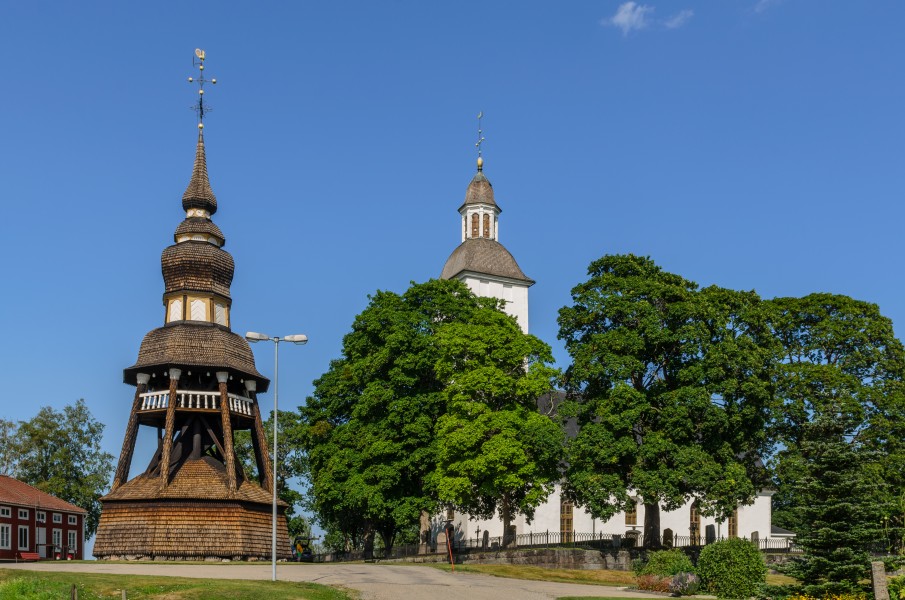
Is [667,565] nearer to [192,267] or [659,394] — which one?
[659,394]

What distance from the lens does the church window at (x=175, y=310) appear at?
5588cm

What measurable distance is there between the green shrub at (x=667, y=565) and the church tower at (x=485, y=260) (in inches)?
Result: 1480

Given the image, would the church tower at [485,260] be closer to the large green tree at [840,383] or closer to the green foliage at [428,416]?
the green foliage at [428,416]

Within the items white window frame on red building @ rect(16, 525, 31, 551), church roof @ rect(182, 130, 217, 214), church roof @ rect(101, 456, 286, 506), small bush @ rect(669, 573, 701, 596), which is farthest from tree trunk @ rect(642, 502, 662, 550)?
white window frame on red building @ rect(16, 525, 31, 551)

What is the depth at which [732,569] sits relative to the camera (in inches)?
1214

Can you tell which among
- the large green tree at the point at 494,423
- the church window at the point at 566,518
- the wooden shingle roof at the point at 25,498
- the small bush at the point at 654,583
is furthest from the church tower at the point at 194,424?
the small bush at the point at 654,583

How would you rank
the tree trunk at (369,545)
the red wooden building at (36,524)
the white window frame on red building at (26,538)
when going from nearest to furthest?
the tree trunk at (369,545) → the red wooden building at (36,524) → the white window frame on red building at (26,538)

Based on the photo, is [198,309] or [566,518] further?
[566,518]

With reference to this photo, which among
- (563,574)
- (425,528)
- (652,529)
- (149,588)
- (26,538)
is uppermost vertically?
(149,588)

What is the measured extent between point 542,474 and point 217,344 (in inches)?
746

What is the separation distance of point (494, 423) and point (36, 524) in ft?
112

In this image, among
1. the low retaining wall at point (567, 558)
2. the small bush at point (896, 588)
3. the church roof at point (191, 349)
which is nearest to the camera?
the small bush at point (896, 588)

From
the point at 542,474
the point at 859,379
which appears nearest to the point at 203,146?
the point at 542,474

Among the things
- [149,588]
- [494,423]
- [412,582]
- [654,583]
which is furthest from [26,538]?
[654,583]
